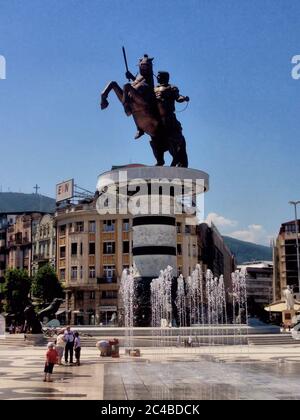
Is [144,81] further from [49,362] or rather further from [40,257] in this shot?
[40,257]

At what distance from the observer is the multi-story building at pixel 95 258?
78.0 m

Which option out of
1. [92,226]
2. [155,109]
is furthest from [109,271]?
[155,109]

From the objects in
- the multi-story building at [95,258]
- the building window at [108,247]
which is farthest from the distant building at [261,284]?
the building window at [108,247]

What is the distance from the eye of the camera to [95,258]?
261 feet

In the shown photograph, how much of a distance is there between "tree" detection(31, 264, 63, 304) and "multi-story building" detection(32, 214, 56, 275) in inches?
456

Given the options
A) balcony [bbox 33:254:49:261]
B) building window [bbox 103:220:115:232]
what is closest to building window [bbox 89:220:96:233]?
building window [bbox 103:220:115:232]

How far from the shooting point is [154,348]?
29.1 metres

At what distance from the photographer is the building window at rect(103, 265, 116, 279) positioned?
78.6m

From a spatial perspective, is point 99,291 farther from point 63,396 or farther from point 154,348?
point 63,396

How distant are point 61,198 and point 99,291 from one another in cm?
1632

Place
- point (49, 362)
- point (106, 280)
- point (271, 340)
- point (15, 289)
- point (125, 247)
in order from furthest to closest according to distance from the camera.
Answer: point (125, 247) < point (106, 280) < point (15, 289) < point (271, 340) < point (49, 362)

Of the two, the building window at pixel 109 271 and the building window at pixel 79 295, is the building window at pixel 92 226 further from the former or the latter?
the building window at pixel 79 295

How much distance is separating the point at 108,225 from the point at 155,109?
43261 mm
